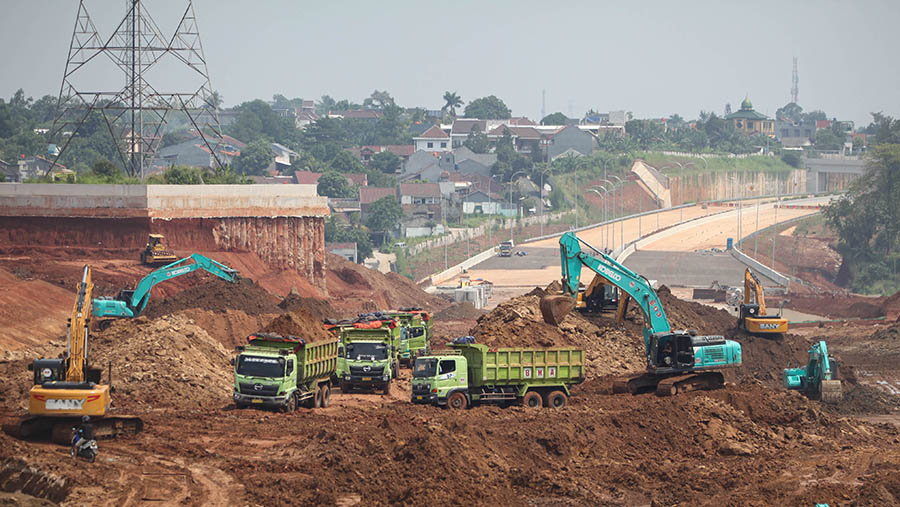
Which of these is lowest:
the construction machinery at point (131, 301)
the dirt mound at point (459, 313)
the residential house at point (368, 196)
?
the dirt mound at point (459, 313)

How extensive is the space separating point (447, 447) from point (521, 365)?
8.53 meters

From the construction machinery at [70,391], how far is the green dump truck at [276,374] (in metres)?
5.63

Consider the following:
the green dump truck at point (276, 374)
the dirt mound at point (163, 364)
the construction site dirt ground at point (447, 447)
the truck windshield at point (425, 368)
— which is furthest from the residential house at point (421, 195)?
the truck windshield at point (425, 368)

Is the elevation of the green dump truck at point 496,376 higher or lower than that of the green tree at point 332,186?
lower

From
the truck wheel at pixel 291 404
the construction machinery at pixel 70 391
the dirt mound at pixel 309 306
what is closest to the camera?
the construction machinery at pixel 70 391

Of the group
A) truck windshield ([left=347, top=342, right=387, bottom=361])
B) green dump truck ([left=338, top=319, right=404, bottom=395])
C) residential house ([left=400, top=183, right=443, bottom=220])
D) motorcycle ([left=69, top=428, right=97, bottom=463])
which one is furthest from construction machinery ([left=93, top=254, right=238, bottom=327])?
residential house ([left=400, top=183, right=443, bottom=220])

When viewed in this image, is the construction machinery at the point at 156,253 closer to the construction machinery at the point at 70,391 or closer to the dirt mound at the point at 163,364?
the dirt mound at the point at 163,364

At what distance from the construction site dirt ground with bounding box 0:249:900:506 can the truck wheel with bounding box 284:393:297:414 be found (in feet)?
1.21

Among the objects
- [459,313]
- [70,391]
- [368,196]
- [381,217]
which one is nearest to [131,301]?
[70,391]

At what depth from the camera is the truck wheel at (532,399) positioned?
37125 millimetres

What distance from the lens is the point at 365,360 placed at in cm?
4078

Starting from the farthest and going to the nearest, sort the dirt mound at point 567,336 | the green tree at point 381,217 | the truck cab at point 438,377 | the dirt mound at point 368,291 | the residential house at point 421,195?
the residential house at point 421,195 < the green tree at point 381,217 < the dirt mound at point 368,291 < the dirt mound at point 567,336 < the truck cab at point 438,377

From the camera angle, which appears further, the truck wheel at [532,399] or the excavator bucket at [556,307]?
the excavator bucket at [556,307]

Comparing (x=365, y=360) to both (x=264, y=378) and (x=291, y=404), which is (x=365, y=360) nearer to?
(x=291, y=404)
